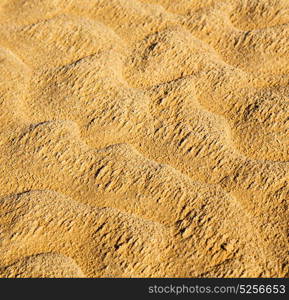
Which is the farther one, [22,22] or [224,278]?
[22,22]

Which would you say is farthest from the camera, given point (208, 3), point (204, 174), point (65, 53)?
point (208, 3)

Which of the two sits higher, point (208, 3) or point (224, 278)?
point (208, 3)

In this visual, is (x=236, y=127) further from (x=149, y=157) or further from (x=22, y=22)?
(x=22, y=22)

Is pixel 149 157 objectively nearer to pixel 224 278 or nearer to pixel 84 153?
pixel 84 153

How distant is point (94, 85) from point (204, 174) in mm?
434

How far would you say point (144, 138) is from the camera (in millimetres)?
1381

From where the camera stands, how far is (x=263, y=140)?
134 centimetres

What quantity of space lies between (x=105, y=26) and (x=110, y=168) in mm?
588

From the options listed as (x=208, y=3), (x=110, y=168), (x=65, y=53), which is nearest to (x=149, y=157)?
(x=110, y=168)

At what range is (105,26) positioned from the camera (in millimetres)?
1708

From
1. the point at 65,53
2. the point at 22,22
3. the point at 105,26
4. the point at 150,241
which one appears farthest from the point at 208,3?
the point at 150,241

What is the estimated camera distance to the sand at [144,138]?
113 centimetres

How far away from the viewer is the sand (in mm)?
1135

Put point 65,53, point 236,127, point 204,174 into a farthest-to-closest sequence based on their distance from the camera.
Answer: point 65,53
point 236,127
point 204,174
